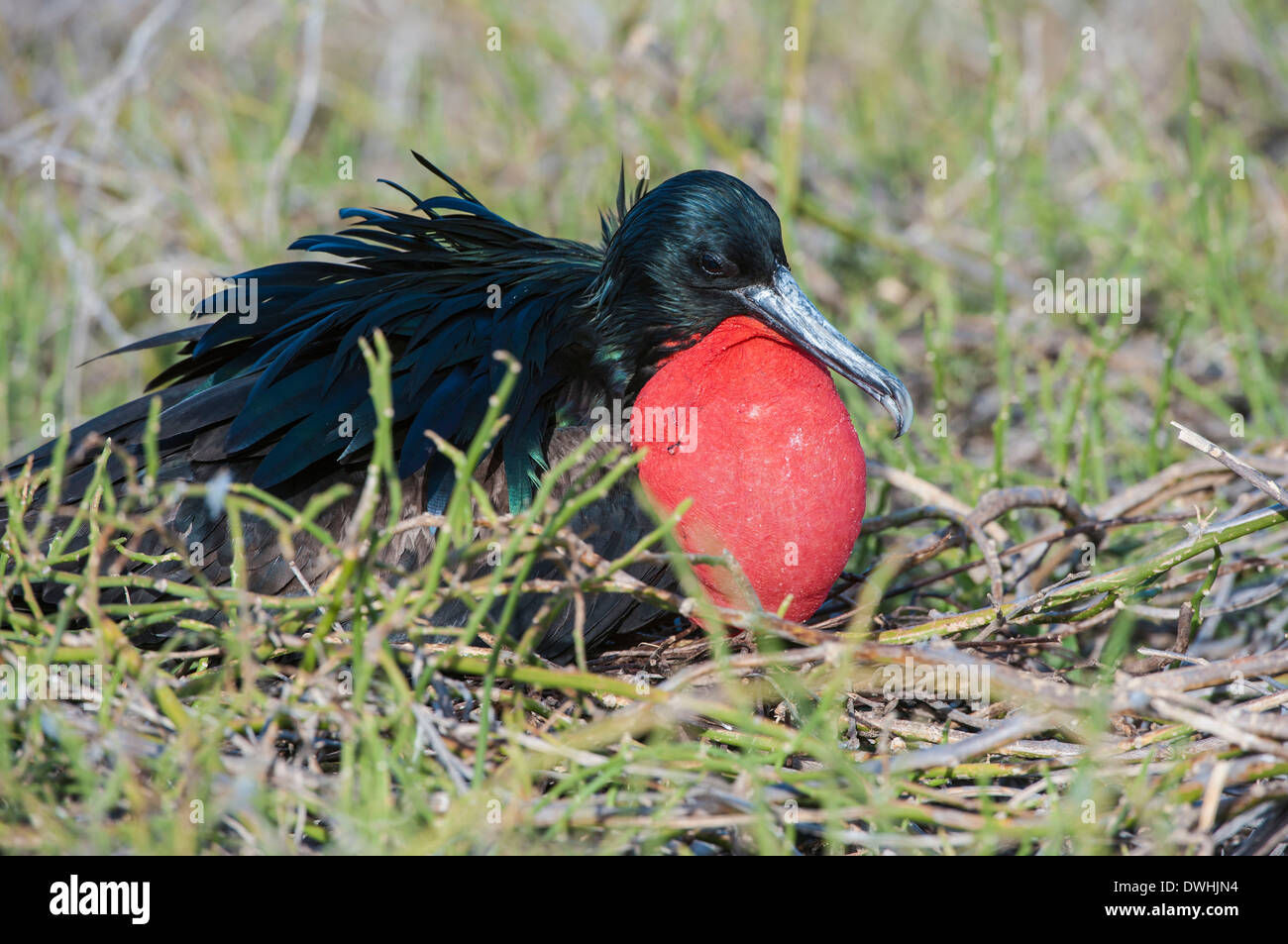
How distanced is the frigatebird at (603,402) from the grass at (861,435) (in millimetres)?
101

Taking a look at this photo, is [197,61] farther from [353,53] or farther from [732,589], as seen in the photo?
[732,589]

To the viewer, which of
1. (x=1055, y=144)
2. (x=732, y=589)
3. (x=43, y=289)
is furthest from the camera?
(x=1055, y=144)

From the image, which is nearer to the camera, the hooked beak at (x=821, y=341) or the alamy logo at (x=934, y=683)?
the alamy logo at (x=934, y=683)

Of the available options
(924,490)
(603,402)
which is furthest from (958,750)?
(924,490)

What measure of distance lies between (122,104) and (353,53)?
1.31m

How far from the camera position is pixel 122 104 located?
404cm

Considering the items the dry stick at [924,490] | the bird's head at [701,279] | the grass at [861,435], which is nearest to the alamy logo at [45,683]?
the grass at [861,435]

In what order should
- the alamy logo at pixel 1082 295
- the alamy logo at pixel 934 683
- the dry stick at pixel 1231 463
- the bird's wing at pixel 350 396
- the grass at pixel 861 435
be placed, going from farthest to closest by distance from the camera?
1. the alamy logo at pixel 1082 295
2. the bird's wing at pixel 350 396
3. the dry stick at pixel 1231 463
4. the alamy logo at pixel 934 683
5. the grass at pixel 861 435

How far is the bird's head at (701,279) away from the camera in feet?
6.42

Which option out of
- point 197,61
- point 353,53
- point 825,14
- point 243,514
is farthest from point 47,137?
point 825,14

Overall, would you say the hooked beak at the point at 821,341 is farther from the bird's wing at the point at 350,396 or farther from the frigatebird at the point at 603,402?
the bird's wing at the point at 350,396

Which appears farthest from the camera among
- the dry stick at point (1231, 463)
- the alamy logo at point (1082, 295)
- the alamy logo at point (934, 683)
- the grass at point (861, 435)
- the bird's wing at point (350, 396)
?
the alamy logo at point (1082, 295)
